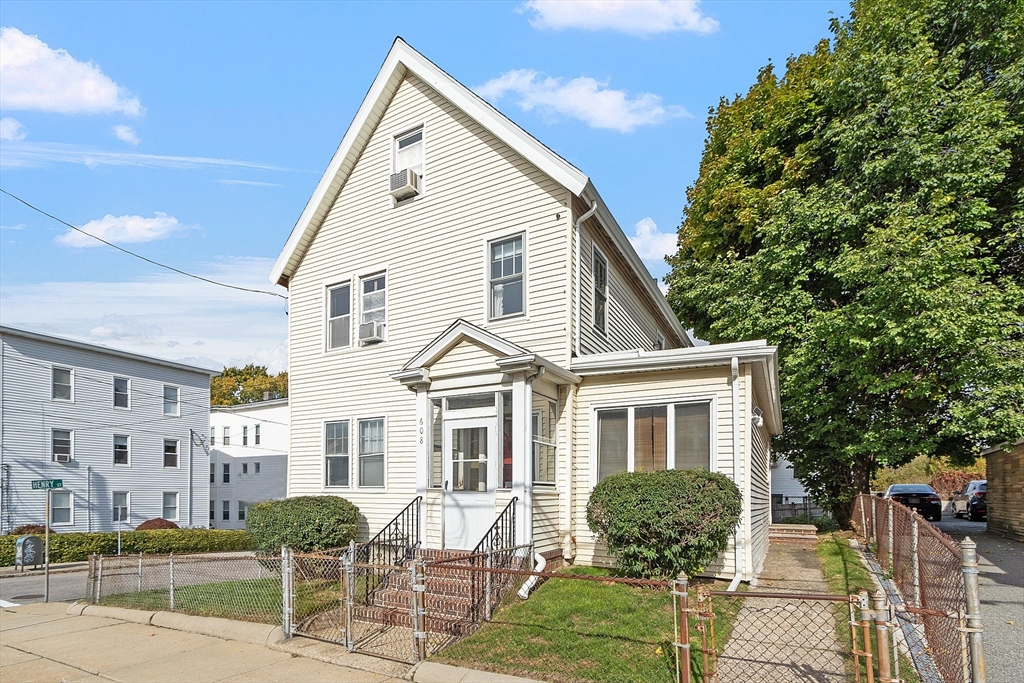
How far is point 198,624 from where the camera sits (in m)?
10.3

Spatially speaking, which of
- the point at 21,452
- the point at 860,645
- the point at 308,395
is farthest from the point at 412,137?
the point at 21,452

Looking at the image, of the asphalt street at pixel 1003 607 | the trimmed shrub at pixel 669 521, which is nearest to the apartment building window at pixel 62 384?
the trimmed shrub at pixel 669 521

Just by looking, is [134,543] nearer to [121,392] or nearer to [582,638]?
[121,392]

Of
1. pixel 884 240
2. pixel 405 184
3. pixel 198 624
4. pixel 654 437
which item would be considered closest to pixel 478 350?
pixel 654 437

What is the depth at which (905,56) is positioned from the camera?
18391mm

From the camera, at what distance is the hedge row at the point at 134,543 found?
24013mm

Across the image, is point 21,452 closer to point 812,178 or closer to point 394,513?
point 394,513

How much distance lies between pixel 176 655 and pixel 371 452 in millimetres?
6331

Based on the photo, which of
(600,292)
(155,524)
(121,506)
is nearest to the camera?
(600,292)

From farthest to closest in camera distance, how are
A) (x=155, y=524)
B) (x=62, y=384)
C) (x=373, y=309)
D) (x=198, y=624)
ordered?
1. (x=155, y=524)
2. (x=62, y=384)
3. (x=373, y=309)
4. (x=198, y=624)

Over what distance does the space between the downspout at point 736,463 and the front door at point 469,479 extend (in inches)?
155

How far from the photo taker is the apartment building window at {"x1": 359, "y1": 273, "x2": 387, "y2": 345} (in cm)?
1527

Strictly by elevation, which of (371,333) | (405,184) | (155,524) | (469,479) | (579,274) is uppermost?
(405,184)

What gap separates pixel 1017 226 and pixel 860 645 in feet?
50.6
